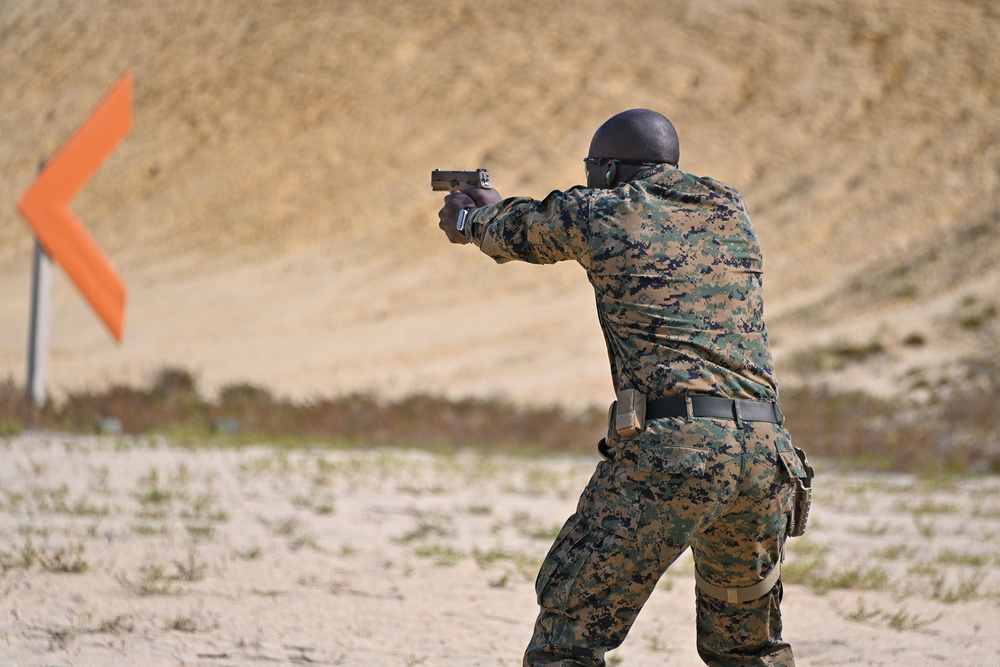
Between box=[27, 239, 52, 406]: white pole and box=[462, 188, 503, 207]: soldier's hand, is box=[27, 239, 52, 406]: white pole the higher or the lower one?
the higher one

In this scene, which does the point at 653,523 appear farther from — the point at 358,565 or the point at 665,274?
the point at 358,565

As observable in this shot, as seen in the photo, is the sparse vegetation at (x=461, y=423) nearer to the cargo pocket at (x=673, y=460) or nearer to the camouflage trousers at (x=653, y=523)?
the camouflage trousers at (x=653, y=523)

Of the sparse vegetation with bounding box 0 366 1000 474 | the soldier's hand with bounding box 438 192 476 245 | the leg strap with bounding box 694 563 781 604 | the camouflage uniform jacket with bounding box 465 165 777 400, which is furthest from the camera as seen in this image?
the sparse vegetation with bounding box 0 366 1000 474

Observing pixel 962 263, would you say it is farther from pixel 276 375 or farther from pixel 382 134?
pixel 382 134

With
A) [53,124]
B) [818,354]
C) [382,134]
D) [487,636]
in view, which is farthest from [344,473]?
[53,124]

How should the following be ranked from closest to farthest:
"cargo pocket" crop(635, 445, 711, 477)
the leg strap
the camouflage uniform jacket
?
"cargo pocket" crop(635, 445, 711, 477) → the camouflage uniform jacket → the leg strap

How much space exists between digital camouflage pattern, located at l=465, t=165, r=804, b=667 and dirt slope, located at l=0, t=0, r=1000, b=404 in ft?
42.9

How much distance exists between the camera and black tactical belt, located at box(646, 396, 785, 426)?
124 inches

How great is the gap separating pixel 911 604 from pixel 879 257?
55.5 feet

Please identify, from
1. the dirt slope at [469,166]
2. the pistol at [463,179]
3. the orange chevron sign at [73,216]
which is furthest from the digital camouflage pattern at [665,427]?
the dirt slope at [469,166]

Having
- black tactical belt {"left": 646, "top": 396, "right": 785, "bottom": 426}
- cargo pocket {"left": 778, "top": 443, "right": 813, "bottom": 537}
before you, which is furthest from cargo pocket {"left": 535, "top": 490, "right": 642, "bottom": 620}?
cargo pocket {"left": 778, "top": 443, "right": 813, "bottom": 537}

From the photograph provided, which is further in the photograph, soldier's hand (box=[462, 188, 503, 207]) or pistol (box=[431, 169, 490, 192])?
pistol (box=[431, 169, 490, 192])

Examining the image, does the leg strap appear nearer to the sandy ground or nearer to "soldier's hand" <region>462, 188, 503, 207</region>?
"soldier's hand" <region>462, 188, 503, 207</region>

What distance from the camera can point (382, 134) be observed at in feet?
89.5
